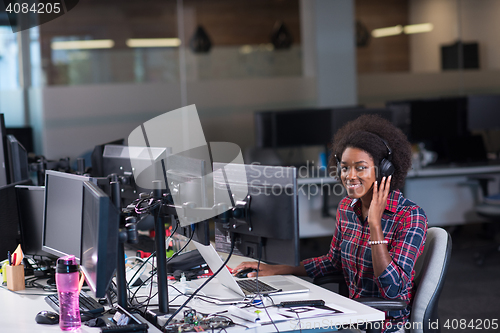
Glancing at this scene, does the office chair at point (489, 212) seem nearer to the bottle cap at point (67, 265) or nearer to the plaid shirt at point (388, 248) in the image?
the plaid shirt at point (388, 248)

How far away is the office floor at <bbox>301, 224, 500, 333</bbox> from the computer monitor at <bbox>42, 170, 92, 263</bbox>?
1.22 meters

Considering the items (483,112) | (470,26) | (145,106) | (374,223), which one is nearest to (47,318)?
(374,223)

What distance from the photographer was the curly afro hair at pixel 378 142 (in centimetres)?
193

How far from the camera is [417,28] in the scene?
25.2ft

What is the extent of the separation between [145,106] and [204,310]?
440 cm

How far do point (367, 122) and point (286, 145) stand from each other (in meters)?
2.83

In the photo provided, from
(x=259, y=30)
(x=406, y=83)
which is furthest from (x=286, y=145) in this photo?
(x=259, y=30)

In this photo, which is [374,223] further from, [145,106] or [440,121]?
[145,106]

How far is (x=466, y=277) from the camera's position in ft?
13.0

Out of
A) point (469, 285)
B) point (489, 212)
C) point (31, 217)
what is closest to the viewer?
point (31, 217)

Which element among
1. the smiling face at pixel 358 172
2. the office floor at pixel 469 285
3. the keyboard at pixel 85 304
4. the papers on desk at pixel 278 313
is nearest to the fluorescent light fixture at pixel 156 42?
the office floor at pixel 469 285

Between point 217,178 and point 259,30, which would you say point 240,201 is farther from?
point 259,30

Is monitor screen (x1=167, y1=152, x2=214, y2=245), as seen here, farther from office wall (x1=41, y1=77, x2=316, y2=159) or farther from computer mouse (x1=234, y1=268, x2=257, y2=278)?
office wall (x1=41, y1=77, x2=316, y2=159)

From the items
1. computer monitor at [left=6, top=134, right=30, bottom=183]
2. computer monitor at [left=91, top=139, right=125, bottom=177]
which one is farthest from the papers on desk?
computer monitor at [left=6, top=134, right=30, bottom=183]
